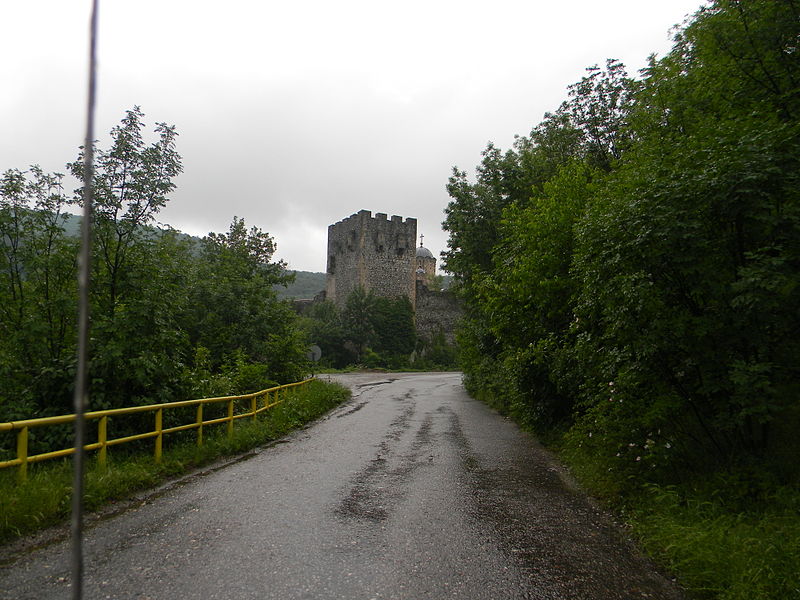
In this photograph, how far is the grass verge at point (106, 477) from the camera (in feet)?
17.5

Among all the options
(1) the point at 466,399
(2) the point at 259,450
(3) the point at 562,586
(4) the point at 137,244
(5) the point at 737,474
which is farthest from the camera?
(1) the point at 466,399

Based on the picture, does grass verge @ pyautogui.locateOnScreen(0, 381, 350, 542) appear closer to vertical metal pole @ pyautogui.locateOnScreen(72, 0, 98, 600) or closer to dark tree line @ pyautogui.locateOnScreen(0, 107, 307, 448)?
dark tree line @ pyautogui.locateOnScreen(0, 107, 307, 448)

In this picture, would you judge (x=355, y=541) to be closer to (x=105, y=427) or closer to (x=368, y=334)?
(x=105, y=427)

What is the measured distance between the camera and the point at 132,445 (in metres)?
8.60

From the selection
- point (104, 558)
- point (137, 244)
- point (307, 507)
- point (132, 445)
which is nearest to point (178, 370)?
point (132, 445)

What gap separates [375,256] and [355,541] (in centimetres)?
4911

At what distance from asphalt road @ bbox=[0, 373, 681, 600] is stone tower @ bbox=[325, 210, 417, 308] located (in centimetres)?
4421

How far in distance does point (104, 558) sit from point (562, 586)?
3969 mm

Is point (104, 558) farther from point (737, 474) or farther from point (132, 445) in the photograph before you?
point (737, 474)

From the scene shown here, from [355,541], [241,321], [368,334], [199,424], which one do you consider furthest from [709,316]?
[368,334]

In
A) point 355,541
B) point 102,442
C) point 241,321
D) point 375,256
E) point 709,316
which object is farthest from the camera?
point 375,256

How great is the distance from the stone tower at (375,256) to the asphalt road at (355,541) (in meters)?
44.2

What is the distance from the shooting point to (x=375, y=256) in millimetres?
53938

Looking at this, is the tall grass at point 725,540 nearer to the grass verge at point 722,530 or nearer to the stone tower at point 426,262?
the grass verge at point 722,530
